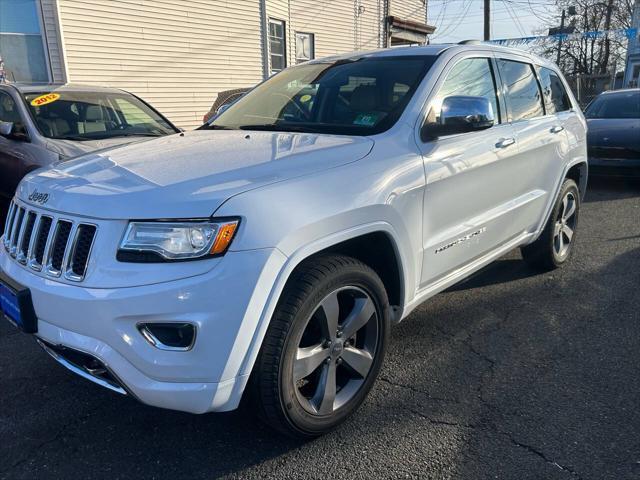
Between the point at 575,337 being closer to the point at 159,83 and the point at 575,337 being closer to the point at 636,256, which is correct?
the point at 636,256

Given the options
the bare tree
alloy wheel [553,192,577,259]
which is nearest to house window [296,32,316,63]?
alloy wheel [553,192,577,259]

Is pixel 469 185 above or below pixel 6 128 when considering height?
below

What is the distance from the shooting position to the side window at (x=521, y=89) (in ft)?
12.6

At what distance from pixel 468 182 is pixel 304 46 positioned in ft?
44.9

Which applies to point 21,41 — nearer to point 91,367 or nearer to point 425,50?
point 425,50

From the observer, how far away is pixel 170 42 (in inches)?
463

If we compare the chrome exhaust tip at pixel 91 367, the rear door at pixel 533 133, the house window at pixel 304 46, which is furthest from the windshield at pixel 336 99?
the house window at pixel 304 46

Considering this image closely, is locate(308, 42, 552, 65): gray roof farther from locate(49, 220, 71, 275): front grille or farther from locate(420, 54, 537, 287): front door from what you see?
locate(49, 220, 71, 275): front grille

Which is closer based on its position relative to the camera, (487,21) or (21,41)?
(21,41)

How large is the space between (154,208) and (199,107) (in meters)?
11.4

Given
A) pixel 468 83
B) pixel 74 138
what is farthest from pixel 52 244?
pixel 74 138

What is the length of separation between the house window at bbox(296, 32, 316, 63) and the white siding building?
28 mm

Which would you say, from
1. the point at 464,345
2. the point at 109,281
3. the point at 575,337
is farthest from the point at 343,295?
the point at 575,337

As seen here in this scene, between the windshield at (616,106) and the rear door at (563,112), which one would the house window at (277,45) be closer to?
the windshield at (616,106)
